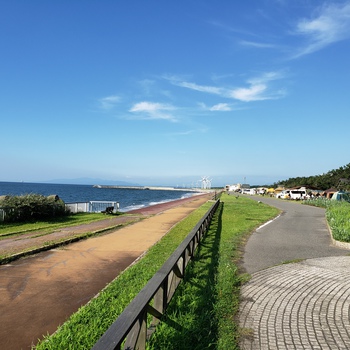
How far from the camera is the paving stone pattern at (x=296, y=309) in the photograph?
4.27 m

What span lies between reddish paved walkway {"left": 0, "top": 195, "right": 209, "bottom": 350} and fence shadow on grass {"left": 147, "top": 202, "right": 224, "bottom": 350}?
179 cm

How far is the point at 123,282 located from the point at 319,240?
9.51m

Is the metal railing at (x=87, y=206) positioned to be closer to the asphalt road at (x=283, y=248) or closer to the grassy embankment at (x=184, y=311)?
the asphalt road at (x=283, y=248)

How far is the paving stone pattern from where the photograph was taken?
427 centimetres

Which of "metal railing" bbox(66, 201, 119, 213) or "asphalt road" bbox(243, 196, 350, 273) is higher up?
"metal railing" bbox(66, 201, 119, 213)

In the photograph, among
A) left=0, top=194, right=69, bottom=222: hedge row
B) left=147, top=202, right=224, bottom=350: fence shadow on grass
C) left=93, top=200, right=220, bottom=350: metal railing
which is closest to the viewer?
left=93, top=200, right=220, bottom=350: metal railing

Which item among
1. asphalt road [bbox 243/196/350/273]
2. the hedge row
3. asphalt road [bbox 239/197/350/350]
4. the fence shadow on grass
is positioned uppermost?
the hedge row

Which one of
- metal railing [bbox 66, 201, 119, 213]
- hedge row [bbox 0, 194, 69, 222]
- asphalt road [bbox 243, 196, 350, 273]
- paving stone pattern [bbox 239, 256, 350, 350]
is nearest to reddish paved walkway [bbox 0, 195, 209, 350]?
paving stone pattern [bbox 239, 256, 350, 350]

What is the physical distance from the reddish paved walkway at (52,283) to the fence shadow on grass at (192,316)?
1.79 m

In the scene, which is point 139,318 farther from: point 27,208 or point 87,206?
point 87,206

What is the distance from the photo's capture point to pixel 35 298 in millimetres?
6047

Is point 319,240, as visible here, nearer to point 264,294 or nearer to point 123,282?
point 264,294

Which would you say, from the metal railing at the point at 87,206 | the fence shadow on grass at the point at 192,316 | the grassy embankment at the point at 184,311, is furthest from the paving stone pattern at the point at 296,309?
the metal railing at the point at 87,206

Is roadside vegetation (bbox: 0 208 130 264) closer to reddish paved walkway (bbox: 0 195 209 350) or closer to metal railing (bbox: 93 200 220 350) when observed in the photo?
reddish paved walkway (bbox: 0 195 209 350)
